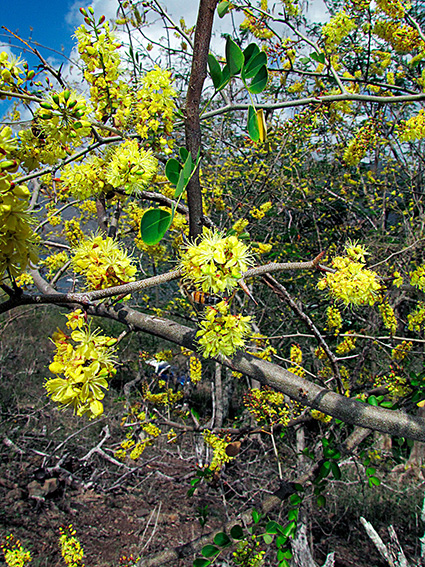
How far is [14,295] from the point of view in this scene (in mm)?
681

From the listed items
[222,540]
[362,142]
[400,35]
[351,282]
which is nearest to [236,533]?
[222,540]

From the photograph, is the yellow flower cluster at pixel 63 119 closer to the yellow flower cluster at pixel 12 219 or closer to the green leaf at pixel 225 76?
the yellow flower cluster at pixel 12 219

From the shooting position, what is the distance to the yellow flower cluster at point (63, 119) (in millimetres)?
879

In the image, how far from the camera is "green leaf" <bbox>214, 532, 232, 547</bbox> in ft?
5.03

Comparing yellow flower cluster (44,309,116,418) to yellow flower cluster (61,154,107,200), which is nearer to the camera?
yellow flower cluster (44,309,116,418)

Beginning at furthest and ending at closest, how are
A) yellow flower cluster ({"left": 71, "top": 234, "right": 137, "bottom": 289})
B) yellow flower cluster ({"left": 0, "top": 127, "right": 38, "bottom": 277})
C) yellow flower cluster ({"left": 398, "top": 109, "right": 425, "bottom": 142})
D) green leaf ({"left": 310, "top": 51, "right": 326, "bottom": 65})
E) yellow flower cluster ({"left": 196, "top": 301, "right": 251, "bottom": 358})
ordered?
yellow flower cluster ({"left": 398, "top": 109, "right": 425, "bottom": 142}) < green leaf ({"left": 310, "top": 51, "right": 326, "bottom": 65}) < yellow flower cluster ({"left": 196, "top": 301, "right": 251, "bottom": 358}) < yellow flower cluster ({"left": 71, "top": 234, "right": 137, "bottom": 289}) < yellow flower cluster ({"left": 0, "top": 127, "right": 38, "bottom": 277})

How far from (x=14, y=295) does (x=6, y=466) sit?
3695 mm

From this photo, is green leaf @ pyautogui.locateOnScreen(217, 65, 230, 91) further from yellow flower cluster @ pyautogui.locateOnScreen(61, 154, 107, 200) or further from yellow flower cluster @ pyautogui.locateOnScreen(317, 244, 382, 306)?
yellow flower cluster @ pyautogui.locateOnScreen(317, 244, 382, 306)

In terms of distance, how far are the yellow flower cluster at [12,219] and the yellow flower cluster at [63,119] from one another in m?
0.23

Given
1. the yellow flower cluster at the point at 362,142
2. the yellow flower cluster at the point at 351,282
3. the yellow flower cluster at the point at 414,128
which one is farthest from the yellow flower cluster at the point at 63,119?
the yellow flower cluster at the point at 414,128

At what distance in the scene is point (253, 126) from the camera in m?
0.71

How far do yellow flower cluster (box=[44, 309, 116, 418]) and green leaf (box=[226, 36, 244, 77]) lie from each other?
605 millimetres

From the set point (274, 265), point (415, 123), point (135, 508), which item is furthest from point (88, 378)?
point (135, 508)

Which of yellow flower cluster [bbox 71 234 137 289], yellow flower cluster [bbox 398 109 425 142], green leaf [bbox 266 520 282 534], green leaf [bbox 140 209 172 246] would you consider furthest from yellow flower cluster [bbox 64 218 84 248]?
yellow flower cluster [bbox 398 109 425 142]
